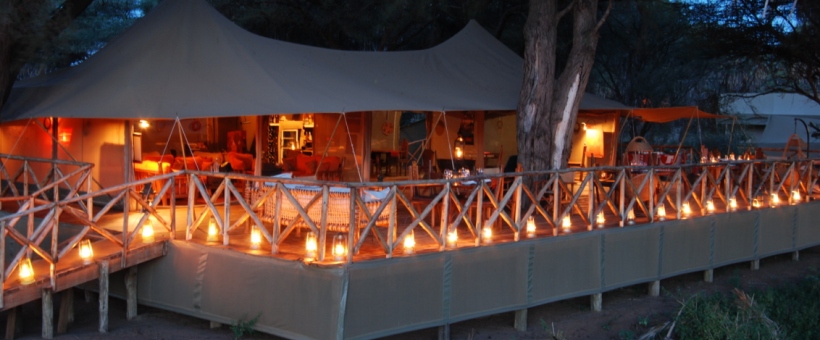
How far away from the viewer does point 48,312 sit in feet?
21.1

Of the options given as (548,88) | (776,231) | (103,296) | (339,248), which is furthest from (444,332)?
(776,231)

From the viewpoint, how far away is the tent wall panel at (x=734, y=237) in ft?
31.4

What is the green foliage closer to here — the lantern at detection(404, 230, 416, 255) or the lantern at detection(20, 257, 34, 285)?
the lantern at detection(404, 230, 416, 255)

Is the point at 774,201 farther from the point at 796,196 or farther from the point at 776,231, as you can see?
the point at 796,196

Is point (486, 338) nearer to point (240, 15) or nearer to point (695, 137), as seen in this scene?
point (240, 15)

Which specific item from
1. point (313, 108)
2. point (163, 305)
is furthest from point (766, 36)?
point (163, 305)

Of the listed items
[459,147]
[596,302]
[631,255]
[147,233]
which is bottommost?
[596,302]

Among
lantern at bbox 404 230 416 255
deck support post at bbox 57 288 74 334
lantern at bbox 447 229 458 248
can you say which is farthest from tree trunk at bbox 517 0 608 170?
deck support post at bbox 57 288 74 334

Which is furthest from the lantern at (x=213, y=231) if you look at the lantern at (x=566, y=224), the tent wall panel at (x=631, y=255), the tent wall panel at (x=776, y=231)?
the tent wall panel at (x=776, y=231)

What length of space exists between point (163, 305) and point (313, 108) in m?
2.57

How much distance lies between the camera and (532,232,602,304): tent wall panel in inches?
294

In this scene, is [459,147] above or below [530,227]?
above

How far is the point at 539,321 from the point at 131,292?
3983mm

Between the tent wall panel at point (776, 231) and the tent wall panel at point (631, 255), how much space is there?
252cm
